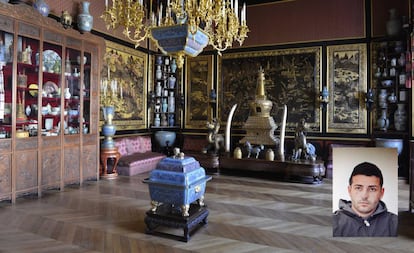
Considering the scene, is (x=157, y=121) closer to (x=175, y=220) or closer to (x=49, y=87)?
(x=49, y=87)

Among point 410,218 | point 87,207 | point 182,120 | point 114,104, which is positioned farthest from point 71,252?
point 182,120

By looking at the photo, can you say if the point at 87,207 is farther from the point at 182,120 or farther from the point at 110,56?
the point at 182,120

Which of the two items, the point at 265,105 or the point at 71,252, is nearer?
the point at 71,252

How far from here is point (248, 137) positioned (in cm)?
791

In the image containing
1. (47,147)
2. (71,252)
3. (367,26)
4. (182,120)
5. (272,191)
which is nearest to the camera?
(71,252)

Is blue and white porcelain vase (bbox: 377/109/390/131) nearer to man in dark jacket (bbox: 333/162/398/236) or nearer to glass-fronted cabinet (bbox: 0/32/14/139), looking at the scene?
man in dark jacket (bbox: 333/162/398/236)

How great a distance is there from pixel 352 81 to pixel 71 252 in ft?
24.4

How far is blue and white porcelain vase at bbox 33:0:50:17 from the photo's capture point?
5663 mm

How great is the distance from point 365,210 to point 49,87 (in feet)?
18.1

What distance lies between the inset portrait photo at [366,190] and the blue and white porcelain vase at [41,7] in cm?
556

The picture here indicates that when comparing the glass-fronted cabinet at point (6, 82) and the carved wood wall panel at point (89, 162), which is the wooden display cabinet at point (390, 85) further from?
the glass-fronted cabinet at point (6, 82)

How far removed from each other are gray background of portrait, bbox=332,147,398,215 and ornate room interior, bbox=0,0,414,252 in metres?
0.09

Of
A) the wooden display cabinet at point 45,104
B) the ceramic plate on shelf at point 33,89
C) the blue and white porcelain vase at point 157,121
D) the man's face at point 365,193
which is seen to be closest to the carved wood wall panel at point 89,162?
the wooden display cabinet at point 45,104

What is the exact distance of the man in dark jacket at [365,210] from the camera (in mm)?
3449
